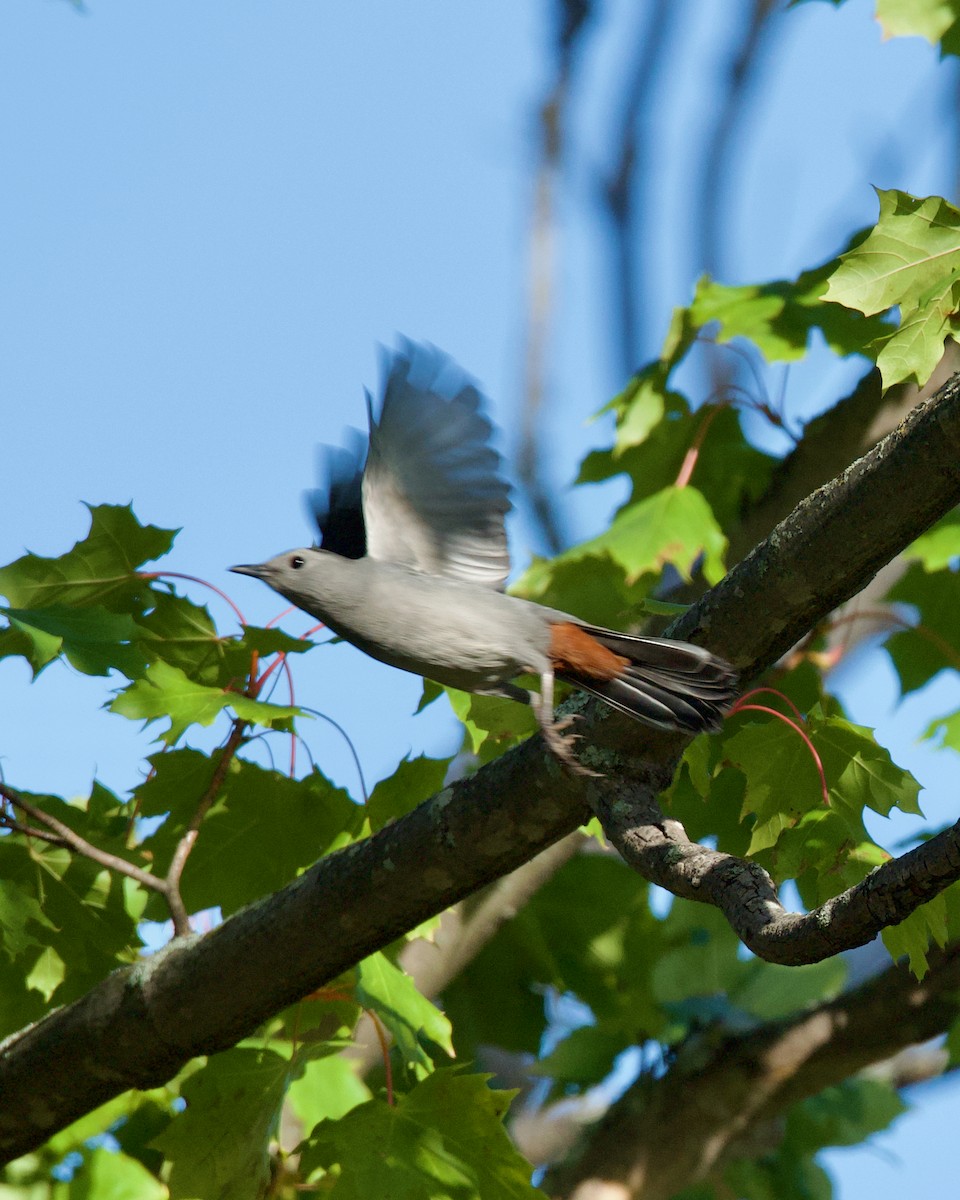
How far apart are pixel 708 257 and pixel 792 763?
5483mm

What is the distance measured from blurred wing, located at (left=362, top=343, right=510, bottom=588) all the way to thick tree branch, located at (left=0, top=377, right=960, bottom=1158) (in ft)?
1.49

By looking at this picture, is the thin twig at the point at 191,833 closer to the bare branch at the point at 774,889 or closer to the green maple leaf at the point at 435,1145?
the green maple leaf at the point at 435,1145

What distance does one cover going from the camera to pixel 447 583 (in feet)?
8.47

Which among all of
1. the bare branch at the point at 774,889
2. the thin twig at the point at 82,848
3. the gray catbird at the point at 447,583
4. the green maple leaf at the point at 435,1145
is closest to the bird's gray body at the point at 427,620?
the gray catbird at the point at 447,583

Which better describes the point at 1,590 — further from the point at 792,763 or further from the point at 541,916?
the point at 541,916

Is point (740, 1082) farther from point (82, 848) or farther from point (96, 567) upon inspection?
point (96, 567)

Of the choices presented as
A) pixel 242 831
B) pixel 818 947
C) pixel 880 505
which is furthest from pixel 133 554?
pixel 818 947

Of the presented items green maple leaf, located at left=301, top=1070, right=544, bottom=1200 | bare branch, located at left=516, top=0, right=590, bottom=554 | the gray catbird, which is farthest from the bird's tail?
bare branch, located at left=516, top=0, right=590, bottom=554

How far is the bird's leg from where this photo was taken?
7.20ft

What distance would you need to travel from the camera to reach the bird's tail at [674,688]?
218 cm

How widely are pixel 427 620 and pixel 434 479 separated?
37 centimetres

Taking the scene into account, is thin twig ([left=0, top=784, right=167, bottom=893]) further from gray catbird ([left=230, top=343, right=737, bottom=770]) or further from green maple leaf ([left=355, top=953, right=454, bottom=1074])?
gray catbird ([left=230, top=343, right=737, bottom=770])

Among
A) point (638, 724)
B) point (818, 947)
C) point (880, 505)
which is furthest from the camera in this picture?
point (638, 724)

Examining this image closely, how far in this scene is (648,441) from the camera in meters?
4.02
